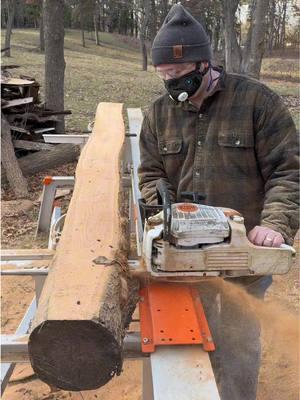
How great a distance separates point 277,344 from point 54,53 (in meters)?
7.00

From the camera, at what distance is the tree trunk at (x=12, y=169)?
672 centimetres

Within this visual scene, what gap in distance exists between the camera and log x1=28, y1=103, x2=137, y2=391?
1405 millimetres

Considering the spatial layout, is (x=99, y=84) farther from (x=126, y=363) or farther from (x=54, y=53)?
(x=126, y=363)

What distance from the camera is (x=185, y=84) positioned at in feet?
7.56

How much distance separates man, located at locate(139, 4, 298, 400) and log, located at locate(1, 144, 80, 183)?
502cm

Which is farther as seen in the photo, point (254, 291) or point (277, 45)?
point (277, 45)

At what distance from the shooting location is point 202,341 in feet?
5.15

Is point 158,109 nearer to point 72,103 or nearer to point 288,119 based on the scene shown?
point 288,119

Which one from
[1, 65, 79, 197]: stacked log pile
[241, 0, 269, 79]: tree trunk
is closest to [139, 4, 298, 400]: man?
[1, 65, 79, 197]: stacked log pile

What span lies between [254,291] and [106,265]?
1.18 m

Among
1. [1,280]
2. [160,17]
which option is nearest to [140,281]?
[1,280]

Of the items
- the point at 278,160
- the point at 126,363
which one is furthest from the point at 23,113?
the point at 278,160

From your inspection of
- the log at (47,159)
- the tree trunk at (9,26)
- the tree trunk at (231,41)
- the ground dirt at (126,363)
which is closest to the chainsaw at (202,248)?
the ground dirt at (126,363)

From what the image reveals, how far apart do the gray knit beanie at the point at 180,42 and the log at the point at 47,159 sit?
5.36 meters
